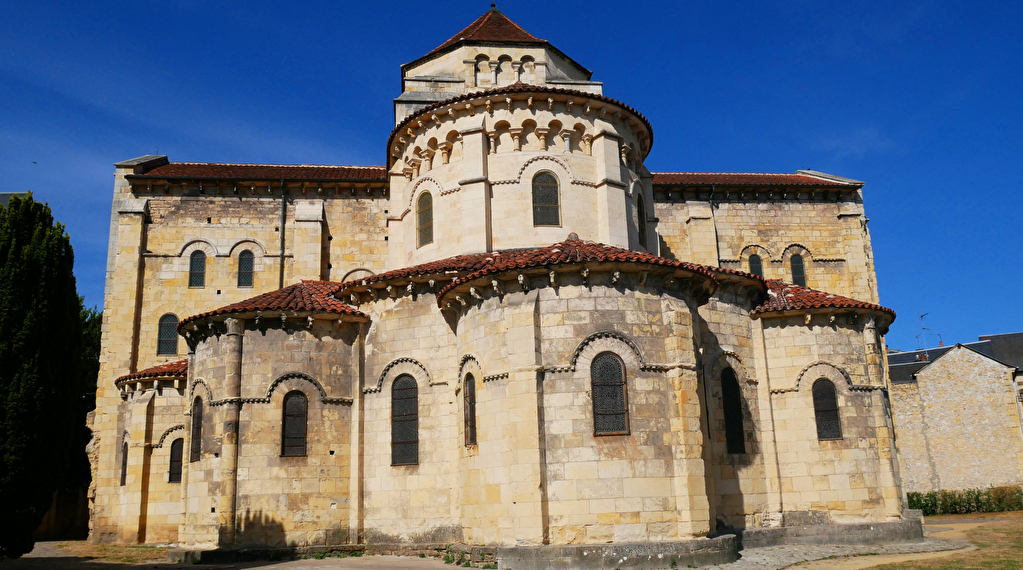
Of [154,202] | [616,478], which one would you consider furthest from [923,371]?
[154,202]

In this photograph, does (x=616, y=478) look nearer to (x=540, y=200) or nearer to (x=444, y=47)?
(x=540, y=200)

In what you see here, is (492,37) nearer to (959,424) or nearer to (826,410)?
(826,410)

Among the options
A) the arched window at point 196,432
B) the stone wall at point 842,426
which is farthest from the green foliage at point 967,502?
the arched window at point 196,432

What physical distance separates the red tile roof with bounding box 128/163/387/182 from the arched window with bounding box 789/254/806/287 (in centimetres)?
1701

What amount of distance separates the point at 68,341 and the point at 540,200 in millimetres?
11957

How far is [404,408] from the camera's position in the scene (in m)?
19.5

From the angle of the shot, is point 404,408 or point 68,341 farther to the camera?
point 404,408

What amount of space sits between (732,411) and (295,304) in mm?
11435

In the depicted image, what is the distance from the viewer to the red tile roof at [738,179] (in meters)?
31.6

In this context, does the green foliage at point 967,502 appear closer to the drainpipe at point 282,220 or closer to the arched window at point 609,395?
the arched window at point 609,395

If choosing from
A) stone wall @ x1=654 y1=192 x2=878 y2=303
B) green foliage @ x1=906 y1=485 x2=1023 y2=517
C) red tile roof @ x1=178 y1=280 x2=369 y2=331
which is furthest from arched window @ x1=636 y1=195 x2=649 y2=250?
green foliage @ x1=906 y1=485 x2=1023 y2=517

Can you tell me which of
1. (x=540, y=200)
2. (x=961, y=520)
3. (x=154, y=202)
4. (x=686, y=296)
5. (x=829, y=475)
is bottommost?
(x=961, y=520)

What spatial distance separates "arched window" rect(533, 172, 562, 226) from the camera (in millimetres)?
21141

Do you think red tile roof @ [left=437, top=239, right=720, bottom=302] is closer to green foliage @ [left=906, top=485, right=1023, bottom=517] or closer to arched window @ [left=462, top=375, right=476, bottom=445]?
arched window @ [left=462, top=375, right=476, bottom=445]
